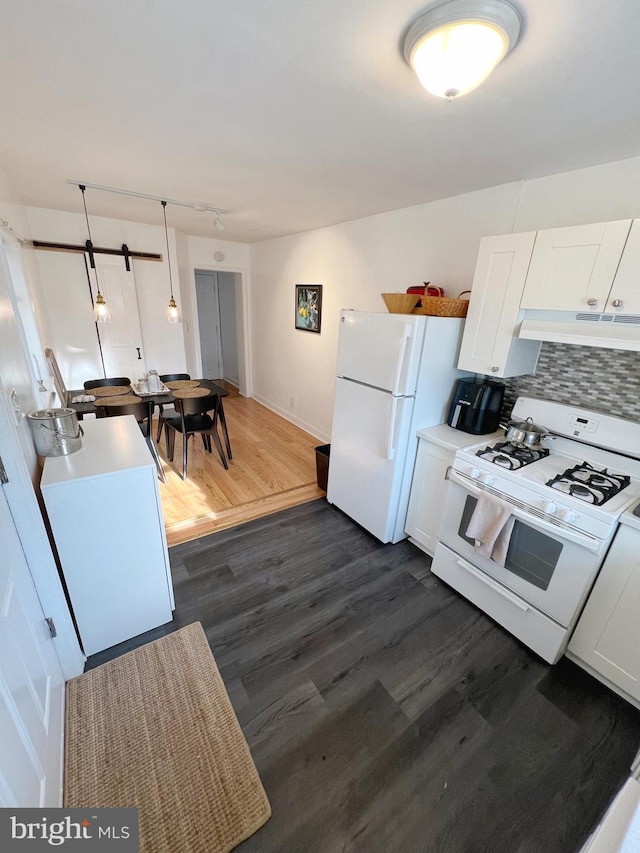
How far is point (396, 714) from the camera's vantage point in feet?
4.93

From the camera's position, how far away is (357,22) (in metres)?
0.98

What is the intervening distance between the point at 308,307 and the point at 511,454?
2909 millimetres

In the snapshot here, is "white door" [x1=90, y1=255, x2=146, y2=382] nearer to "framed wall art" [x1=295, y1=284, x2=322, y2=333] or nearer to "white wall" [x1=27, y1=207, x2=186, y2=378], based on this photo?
"white wall" [x1=27, y1=207, x2=186, y2=378]

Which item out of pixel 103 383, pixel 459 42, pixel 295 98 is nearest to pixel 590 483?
pixel 459 42

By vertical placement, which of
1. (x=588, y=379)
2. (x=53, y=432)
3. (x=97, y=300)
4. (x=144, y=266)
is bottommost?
(x=53, y=432)

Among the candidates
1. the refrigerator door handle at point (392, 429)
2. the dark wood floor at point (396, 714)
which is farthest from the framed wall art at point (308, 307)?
the dark wood floor at point (396, 714)

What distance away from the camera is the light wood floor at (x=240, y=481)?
8.80 feet

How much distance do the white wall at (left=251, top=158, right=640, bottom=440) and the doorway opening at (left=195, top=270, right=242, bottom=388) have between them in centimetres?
124

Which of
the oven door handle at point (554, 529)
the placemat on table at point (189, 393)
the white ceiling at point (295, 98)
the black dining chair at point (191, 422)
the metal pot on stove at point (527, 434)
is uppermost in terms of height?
the white ceiling at point (295, 98)

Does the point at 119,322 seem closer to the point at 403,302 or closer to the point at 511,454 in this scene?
the point at 403,302

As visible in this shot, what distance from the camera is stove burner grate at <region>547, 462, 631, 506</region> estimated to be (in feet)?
5.09

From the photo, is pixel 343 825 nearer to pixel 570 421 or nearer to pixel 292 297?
pixel 570 421

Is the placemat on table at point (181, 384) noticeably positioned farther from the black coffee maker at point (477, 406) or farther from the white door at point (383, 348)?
the black coffee maker at point (477, 406)

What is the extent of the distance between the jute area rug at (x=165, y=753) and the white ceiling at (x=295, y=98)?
2457 millimetres
